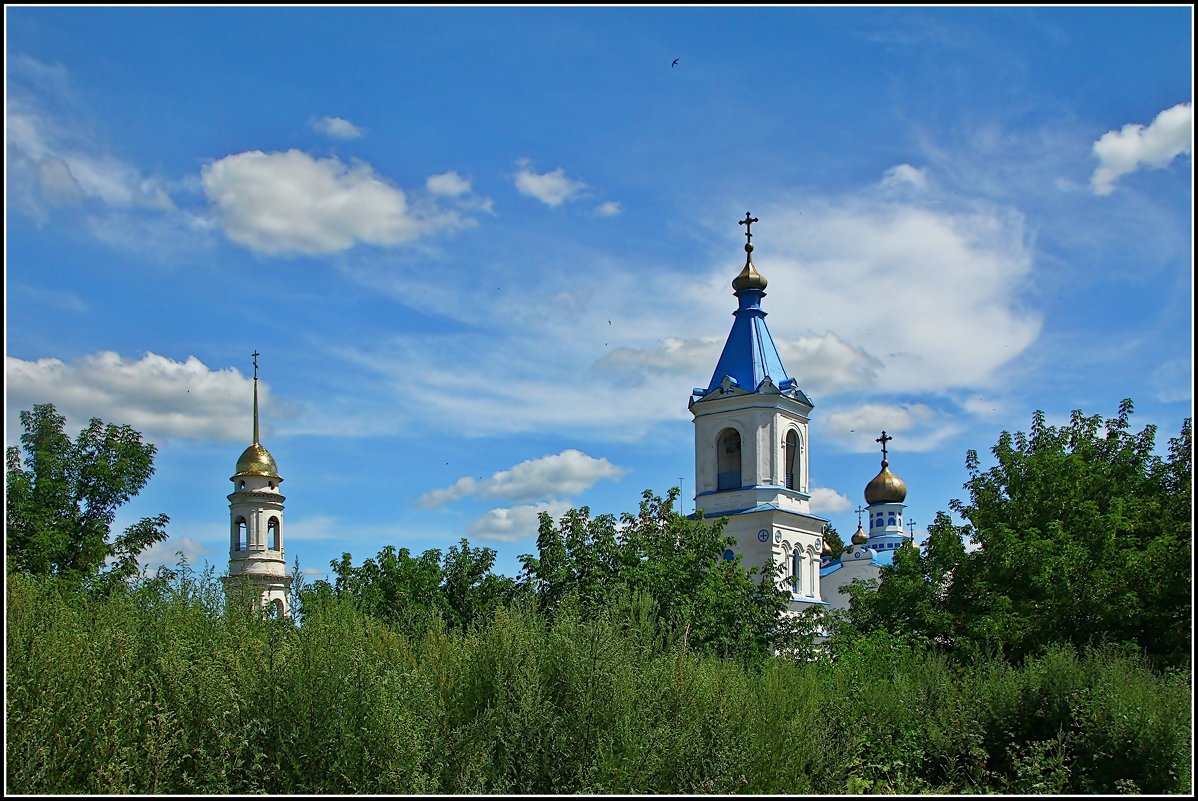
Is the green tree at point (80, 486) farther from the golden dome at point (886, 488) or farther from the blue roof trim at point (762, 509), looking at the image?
the golden dome at point (886, 488)

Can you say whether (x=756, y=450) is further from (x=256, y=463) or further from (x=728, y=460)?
(x=256, y=463)

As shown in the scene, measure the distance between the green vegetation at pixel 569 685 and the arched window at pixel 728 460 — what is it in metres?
17.2

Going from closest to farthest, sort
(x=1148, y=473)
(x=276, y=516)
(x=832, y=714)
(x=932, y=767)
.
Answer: (x=832, y=714)
(x=932, y=767)
(x=1148, y=473)
(x=276, y=516)

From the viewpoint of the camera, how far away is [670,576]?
18609mm

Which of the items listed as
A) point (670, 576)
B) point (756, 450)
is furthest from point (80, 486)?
point (756, 450)

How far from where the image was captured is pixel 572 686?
856 cm

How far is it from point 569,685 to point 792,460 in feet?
95.7

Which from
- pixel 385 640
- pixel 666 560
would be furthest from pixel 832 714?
pixel 666 560

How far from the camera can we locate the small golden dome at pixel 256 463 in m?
29.8

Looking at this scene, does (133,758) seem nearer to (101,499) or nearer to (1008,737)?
(1008,737)

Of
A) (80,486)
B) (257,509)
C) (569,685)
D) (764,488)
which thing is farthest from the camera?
(764,488)

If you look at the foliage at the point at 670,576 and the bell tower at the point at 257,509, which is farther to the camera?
the bell tower at the point at 257,509

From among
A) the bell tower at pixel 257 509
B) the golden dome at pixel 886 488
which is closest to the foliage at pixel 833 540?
the golden dome at pixel 886 488

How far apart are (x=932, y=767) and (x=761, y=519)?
23.1 meters
